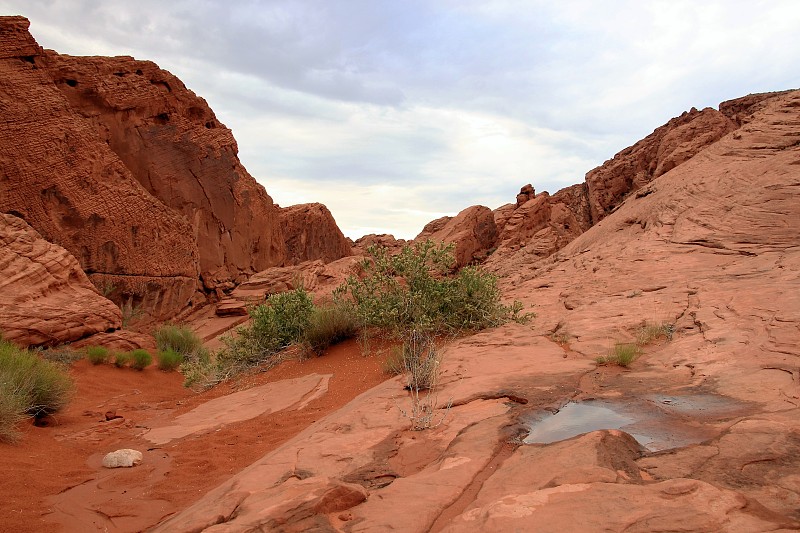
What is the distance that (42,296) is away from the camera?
1070 cm

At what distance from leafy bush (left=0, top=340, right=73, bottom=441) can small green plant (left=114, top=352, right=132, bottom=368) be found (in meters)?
3.15

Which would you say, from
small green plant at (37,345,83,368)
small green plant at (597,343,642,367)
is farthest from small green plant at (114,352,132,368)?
small green plant at (597,343,642,367)

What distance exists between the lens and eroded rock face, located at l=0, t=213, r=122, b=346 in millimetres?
10008

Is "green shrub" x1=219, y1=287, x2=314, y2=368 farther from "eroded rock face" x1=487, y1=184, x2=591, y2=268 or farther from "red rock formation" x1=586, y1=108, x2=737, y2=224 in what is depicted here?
"red rock formation" x1=586, y1=108, x2=737, y2=224

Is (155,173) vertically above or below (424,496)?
above

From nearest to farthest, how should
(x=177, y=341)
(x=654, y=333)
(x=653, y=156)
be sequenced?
(x=654, y=333)
(x=177, y=341)
(x=653, y=156)

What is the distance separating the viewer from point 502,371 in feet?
16.6

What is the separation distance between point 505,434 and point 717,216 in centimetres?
812

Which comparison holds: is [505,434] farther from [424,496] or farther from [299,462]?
[299,462]

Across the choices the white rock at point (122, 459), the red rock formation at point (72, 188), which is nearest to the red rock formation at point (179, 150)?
the red rock formation at point (72, 188)

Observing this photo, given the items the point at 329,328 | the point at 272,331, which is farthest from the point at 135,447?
the point at 272,331

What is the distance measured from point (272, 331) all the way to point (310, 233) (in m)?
17.6

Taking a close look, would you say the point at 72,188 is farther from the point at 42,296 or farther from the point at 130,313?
the point at 42,296

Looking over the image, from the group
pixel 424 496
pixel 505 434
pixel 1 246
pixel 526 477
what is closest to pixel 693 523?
pixel 526 477
